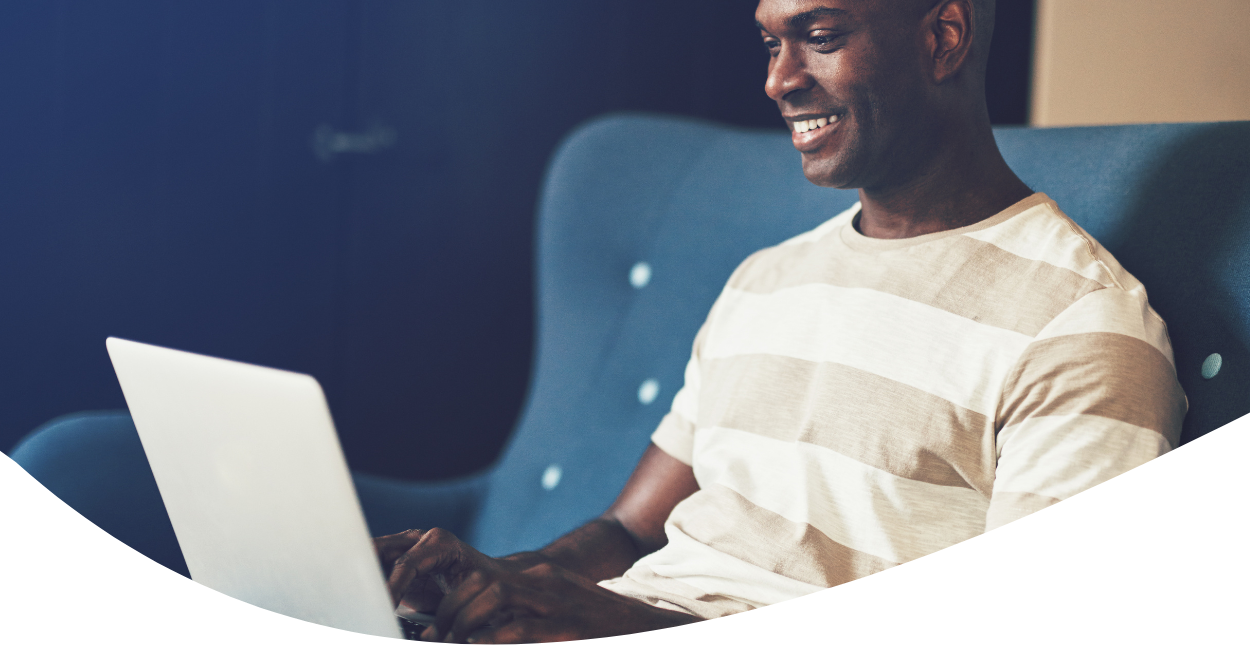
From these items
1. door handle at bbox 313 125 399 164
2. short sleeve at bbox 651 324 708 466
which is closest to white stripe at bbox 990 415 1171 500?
short sleeve at bbox 651 324 708 466

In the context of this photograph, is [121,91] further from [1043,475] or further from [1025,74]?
[1043,475]

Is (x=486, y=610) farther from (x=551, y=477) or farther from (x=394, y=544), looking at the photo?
(x=551, y=477)

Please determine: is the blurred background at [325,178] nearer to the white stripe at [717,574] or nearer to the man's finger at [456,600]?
the white stripe at [717,574]

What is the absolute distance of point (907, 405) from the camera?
24.6 inches

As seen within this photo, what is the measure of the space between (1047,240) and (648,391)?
0.53 metres

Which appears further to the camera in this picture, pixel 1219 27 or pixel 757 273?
pixel 757 273

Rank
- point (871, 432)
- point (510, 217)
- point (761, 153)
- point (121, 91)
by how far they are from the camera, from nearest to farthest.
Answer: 1. point (871, 432)
2. point (761, 153)
3. point (121, 91)
4. point (510, 217)

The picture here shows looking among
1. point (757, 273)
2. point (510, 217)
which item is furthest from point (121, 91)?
point (757, 273)

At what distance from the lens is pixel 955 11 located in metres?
0.63

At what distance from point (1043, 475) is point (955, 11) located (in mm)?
328

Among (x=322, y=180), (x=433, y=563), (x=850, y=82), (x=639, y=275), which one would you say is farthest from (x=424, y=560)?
(x=322, y=180)

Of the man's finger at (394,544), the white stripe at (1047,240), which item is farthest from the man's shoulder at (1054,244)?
the man's finger at (394,544)

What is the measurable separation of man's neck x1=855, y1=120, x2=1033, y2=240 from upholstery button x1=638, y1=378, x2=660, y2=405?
0.43 meters

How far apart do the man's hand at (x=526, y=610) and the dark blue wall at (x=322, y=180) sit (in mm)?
1344
